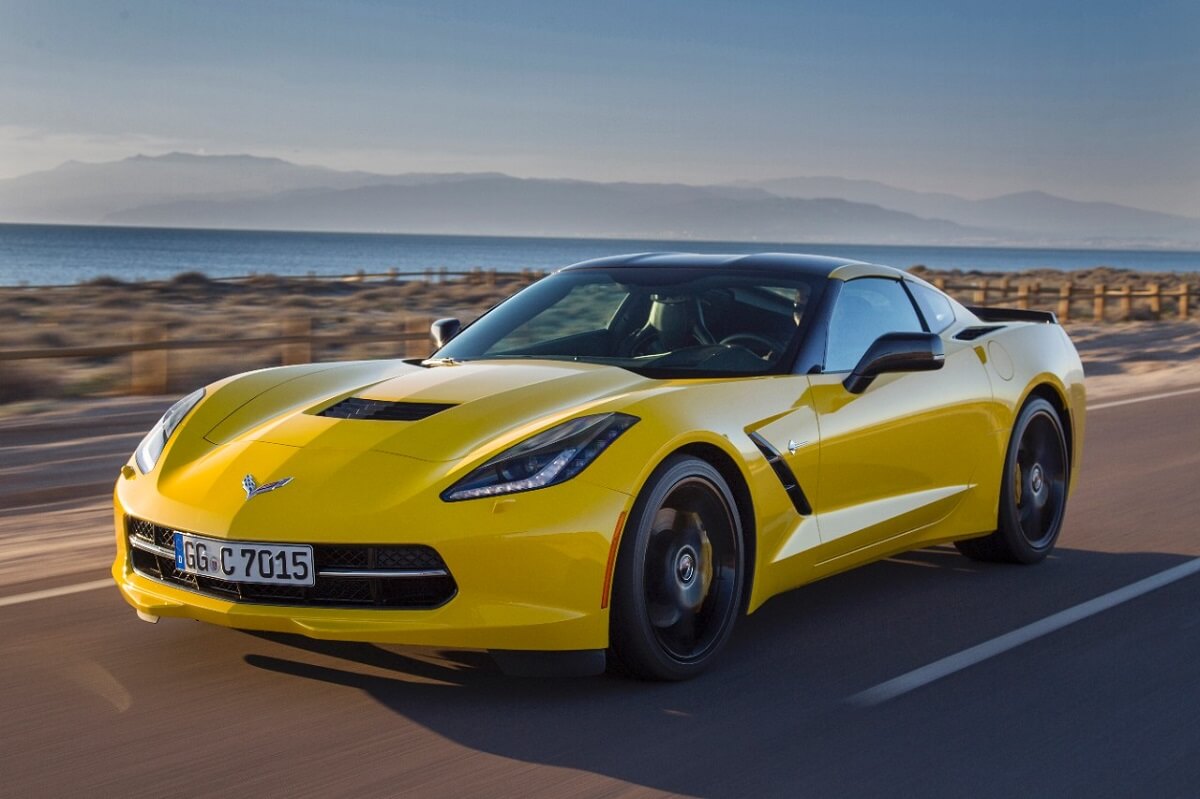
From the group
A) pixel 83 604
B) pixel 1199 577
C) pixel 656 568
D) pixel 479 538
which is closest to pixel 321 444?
pixel 479 538

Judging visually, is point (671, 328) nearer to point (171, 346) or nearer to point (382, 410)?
point (382, 410)

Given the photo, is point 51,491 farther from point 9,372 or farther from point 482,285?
point 482,285

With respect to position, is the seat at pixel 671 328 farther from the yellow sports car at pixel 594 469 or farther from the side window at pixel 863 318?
the side window at pixel 863 318

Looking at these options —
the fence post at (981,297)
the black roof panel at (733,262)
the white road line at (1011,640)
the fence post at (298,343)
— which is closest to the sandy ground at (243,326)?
the fence post at (298,343)

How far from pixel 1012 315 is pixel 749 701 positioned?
3814 mm

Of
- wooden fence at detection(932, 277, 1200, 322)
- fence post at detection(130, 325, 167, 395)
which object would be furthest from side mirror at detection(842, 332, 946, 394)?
wooden fence at detection(932, 277, 1200, 322)

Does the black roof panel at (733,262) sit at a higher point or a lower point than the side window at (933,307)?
higher

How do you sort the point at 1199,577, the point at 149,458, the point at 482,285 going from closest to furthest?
the point at 149,458
the point at 1199,577
the point at 482,285

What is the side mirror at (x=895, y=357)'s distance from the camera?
5547 mm

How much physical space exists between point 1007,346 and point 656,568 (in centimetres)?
284

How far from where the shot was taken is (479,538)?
164 inches

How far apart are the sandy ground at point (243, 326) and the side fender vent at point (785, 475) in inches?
421

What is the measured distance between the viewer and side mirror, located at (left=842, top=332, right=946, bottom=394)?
5.55m

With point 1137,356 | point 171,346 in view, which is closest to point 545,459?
point 171,346
